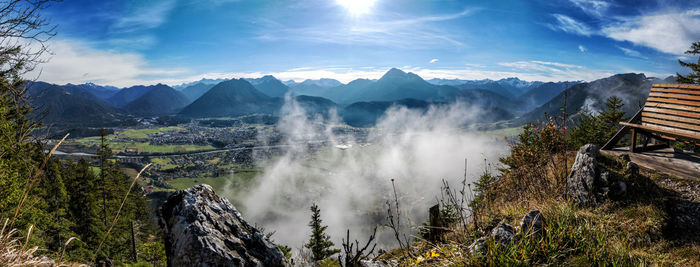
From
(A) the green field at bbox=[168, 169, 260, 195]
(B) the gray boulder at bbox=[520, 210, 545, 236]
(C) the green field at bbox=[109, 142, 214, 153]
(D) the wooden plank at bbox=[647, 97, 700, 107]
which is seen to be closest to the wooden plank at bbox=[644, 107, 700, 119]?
(D) the wooden plank at bbox=[647, 97, 700, 107]

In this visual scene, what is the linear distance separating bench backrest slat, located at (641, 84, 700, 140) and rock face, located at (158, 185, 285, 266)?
35.9 ft

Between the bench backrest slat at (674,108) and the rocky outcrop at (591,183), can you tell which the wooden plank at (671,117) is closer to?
the bench backrest slat at (674,108)

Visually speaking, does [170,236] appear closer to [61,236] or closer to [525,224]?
[525,224]

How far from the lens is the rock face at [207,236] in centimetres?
439

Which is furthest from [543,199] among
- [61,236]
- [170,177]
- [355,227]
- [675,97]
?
[170,177]

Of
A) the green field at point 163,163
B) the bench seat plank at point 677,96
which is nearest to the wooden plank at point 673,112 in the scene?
the bench seat plank at point 677,96

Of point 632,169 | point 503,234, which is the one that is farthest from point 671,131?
point 503,234

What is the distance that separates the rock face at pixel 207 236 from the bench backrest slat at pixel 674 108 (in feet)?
35.9

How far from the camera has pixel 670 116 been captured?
7.88 meters

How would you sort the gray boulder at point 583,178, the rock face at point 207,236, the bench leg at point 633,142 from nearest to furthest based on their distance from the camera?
the rock face at point 207,236 → the gray boulder at point 583,178 → the bench leg at point 633,142

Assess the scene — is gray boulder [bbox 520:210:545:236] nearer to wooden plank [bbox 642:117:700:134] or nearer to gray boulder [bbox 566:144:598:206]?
gray boulder [bbox 566:144:598:206]

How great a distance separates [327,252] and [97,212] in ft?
77.1

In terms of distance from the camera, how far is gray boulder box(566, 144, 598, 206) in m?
6.48

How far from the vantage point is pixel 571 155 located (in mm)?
9031
